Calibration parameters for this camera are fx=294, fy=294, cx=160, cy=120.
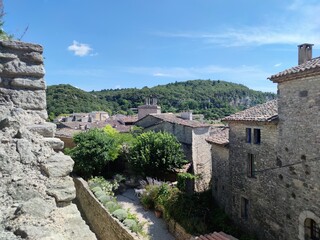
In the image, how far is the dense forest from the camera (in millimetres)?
82188

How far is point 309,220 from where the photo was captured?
10.3 metres

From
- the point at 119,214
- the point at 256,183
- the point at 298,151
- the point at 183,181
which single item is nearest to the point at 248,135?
the point at 256,183

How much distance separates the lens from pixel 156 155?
1950cm

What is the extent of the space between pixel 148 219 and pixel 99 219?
3473 mm

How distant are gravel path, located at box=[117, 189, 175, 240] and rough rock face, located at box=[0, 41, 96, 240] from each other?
11.0m

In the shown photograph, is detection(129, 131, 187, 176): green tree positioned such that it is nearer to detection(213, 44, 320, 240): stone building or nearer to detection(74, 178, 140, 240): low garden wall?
detection(74, 178, 140, 240): low garden wall

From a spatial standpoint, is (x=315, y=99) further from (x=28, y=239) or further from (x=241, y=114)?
(x=28, y=239)

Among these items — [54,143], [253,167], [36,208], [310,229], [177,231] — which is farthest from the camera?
[177,231]

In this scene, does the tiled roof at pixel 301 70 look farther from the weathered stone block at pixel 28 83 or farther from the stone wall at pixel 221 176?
the weathered stone block at pixel 28 83

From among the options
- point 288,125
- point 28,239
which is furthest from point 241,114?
point 28,239

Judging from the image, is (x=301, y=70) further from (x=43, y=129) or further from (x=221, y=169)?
(x=43, y=129)

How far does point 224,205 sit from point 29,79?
14373mm

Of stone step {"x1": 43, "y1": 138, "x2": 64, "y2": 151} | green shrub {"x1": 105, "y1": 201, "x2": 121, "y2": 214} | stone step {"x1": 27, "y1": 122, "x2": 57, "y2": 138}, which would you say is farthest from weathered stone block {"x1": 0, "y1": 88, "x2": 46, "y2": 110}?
green shrub {"x1": 105, "y1": 201, "x2": 121, "y2": 214}

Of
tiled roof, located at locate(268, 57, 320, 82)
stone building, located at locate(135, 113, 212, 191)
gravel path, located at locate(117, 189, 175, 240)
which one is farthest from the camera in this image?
stone building, located at locate(135, 113, 212, 191)
